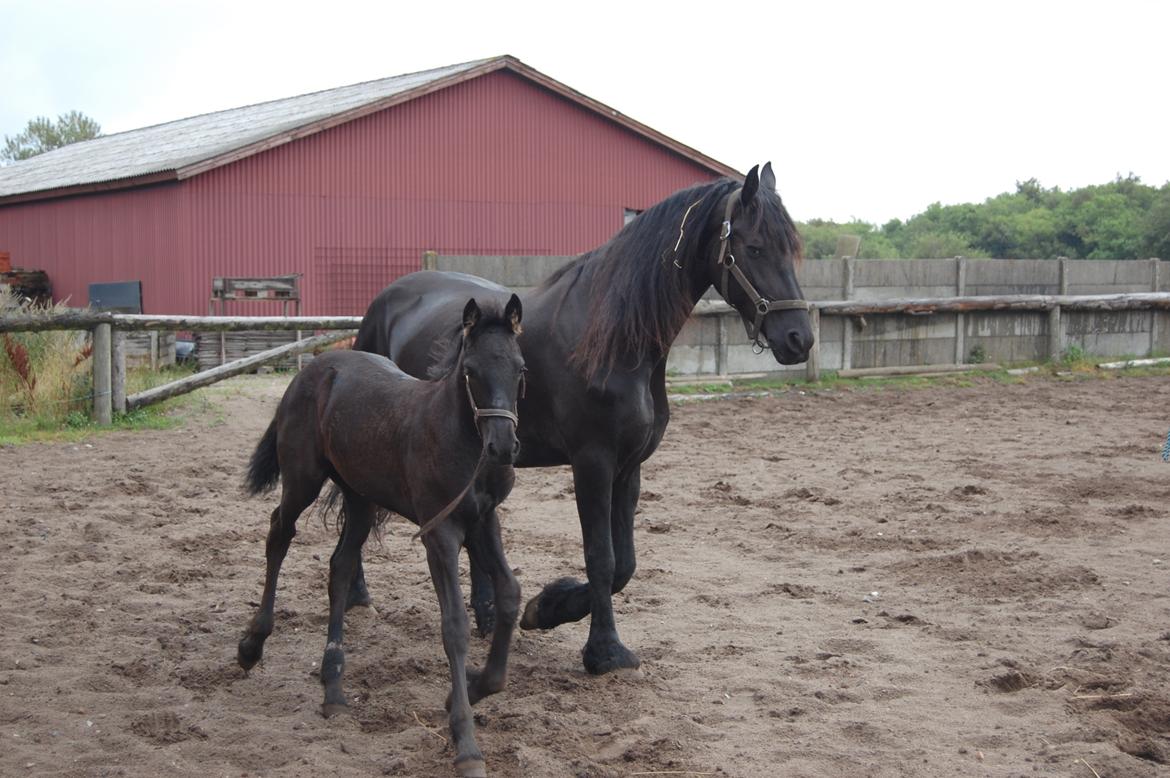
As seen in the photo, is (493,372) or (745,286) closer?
(493,372)

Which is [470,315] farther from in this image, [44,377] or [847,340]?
[847,340]

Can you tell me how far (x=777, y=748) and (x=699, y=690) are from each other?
67cm

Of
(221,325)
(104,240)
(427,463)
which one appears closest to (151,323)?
(221,325)

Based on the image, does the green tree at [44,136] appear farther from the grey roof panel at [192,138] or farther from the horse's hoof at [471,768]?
the horse's hoof at [471,768]

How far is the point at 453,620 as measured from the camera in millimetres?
4055

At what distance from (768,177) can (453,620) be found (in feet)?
7.99

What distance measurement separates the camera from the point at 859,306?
15.5m

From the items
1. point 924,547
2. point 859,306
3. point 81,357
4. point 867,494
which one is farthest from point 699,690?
point 859,306

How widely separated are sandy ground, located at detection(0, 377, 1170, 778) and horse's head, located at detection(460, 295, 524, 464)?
1.10 m

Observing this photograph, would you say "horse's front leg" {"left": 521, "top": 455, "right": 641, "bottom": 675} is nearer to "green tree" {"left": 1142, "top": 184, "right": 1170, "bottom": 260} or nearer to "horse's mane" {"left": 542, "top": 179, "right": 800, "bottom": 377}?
"horse's mane" {"left": 542, "top": 179, "right": 800, "bottom": 377}

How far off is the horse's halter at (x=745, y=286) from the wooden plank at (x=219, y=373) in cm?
825

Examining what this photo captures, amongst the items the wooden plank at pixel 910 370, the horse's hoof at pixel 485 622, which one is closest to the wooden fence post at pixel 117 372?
the horse's hoof at pixel 485 622

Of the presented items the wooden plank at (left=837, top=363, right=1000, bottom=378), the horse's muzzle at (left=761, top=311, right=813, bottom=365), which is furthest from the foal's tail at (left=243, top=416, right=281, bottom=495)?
the wooden plank at (left=837, top=363, right=1000, bottom=378)

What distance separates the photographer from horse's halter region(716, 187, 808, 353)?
4758mm
